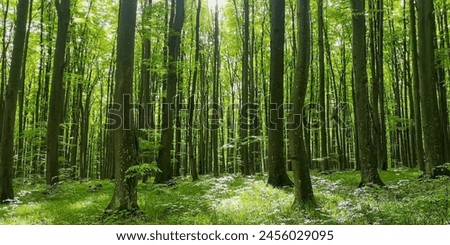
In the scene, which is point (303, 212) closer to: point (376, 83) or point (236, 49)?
point (376, 83)

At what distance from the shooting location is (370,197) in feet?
26.8

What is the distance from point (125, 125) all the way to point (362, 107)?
6.73 meters

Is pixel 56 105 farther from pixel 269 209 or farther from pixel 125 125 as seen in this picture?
pixel 269 209

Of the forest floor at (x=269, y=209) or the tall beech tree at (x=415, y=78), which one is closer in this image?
the forest floor at (x=269, y=209)

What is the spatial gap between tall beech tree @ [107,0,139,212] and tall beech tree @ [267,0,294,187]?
4847 mm

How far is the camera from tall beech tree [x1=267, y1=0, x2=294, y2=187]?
37.3 ft

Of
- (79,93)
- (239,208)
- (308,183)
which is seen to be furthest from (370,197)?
(79,93)

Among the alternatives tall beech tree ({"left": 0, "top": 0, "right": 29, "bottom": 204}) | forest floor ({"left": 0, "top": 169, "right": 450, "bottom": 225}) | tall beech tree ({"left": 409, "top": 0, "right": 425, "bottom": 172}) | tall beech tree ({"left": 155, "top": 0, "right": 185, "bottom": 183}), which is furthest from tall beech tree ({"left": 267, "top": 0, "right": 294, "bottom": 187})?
tall beech tree ({"left": 0, "top": 0, "right": 29, "bottom": 204})

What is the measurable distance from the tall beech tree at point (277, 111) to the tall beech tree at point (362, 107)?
2204 millimetres

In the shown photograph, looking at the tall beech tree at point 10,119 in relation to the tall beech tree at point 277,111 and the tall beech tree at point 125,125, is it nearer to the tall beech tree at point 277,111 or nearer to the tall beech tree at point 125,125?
the tall beech tree at point 125,125

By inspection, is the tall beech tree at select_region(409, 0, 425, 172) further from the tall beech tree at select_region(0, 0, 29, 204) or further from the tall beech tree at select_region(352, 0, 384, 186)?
the tall beech tree at select_region(0, 0, 29, 204)

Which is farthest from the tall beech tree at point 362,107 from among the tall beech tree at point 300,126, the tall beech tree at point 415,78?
the tall beech tree at point 415,78

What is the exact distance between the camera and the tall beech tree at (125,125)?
7.70 metres
